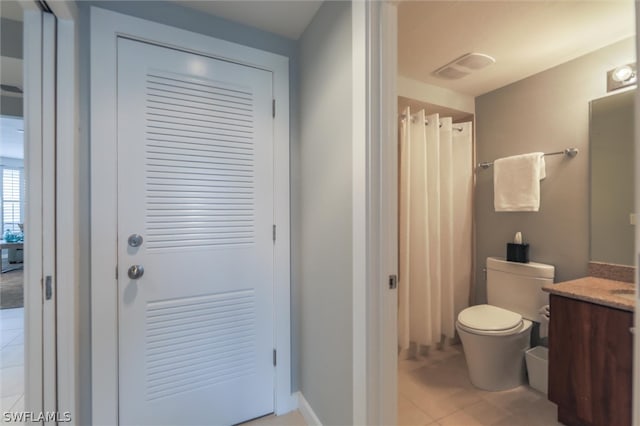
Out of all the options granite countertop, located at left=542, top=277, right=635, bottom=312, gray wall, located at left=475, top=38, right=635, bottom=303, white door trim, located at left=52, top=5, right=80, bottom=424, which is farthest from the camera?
gray wall, located at left=475, top=38, right=635, bottom=303

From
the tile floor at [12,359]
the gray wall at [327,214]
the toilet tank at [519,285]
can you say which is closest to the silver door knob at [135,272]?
the tile floor at [12,359]

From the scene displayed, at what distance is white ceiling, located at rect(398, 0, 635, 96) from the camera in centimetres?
146

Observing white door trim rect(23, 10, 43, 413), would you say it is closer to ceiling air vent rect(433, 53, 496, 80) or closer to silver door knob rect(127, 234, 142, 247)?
silver door knob rect(127, 234, 142, 247)

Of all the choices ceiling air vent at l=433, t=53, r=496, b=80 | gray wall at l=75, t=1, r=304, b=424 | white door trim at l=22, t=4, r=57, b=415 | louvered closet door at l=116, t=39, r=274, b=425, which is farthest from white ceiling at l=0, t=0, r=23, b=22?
ceiling air vent at l=433, t=53, r=496, b=80

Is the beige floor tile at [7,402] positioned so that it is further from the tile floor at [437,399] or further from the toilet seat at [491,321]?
the toilet seat at [491,321]

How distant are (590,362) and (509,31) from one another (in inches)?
73.8

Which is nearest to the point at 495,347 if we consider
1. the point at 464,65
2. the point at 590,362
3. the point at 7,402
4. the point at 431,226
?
the point at 590,362

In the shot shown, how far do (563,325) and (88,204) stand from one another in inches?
98.8

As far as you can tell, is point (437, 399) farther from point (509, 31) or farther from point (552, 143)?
point (509, 31)

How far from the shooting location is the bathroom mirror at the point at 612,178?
169 cm

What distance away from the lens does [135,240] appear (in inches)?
53.3

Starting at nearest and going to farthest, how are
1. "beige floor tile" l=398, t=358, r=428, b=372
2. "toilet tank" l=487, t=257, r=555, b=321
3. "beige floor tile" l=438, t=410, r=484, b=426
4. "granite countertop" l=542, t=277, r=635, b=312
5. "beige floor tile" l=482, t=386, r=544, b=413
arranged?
"granite countertop" l=542, t=277, r=635, b=312 → "beige floor tile" l=438, t=410, r=484, b=426 → "beige floor tile" l=482, t=386, r=544, b=413 → "toilet tank" l=487, t=257, r=555, b=321 → "beige floor tile" l=398, t=358, r=428, b=372

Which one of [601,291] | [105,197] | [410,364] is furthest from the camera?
[410,364]

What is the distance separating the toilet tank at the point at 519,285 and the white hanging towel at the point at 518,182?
44 cm
